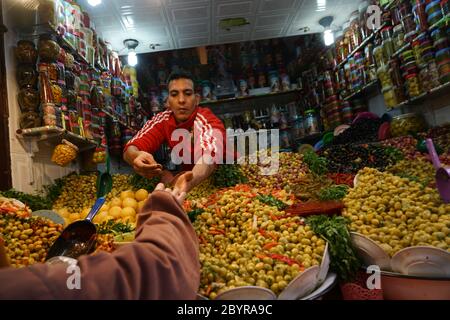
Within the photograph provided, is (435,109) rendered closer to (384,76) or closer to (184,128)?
(384,76)

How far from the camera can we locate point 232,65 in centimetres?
764

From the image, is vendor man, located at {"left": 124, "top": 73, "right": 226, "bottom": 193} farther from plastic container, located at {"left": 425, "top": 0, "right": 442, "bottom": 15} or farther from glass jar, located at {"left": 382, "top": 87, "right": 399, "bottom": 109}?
glass jar, located at {"left": 382, "top": 87, "right": 399, "bottom": 109}

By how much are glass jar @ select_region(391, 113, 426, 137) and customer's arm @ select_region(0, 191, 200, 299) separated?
384 centimetres

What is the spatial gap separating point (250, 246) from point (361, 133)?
346cm

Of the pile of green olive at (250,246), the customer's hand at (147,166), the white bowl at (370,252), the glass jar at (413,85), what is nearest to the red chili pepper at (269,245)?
the pile of green olive at (250,246)

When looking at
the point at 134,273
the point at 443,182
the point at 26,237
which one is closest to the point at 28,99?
the point at 26,237

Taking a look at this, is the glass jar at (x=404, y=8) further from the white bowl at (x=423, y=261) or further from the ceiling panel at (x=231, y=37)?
the white bowl at (x=423, y=261)

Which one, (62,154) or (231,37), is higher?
(231,37)

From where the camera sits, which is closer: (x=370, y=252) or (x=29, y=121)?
(x=370, y=252)

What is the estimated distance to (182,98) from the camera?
2.65 meters

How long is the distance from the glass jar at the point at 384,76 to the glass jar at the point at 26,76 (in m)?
4.07

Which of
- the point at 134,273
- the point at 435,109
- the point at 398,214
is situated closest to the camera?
the point at 134,273
